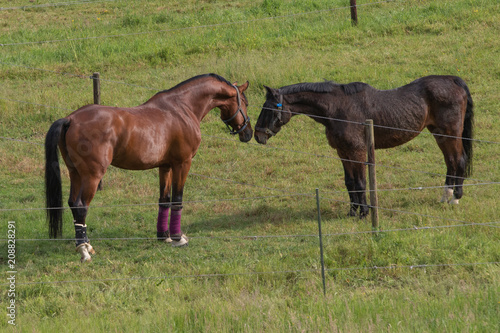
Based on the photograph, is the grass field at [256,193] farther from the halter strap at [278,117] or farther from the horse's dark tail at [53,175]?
the halter strap at [278,117]

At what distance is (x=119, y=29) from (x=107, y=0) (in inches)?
148

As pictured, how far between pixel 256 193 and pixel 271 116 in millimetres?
1787

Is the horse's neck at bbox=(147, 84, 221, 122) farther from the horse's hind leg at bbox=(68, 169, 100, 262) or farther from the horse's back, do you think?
the horse's hind leg at bbox=(68, 169, 100, 262)

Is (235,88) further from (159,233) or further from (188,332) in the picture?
(188,332)

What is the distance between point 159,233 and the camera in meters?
9.09

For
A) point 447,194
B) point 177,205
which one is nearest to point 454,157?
point 447,194

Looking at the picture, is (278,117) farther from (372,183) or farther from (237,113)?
(372,183)

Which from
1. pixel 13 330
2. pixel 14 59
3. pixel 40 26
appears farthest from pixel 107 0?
pixel 13 330

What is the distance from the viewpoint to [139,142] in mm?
8344

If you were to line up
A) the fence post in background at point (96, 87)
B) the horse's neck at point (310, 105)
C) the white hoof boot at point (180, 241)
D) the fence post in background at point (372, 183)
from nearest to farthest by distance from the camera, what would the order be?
1. the fence post in background at point (372, 183)
2. the white hoof boot at point (180, 241)
3. the horse's neck at point (310, 105)
4. the fence post in background at point (96, 87)

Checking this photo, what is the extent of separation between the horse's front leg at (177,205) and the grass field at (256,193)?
9.6 inches

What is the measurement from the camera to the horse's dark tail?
7789 mm

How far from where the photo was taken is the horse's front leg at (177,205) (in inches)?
347

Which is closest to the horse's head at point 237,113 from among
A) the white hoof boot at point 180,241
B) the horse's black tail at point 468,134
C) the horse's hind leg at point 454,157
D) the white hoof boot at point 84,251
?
the white hoof boot at point 180,241
